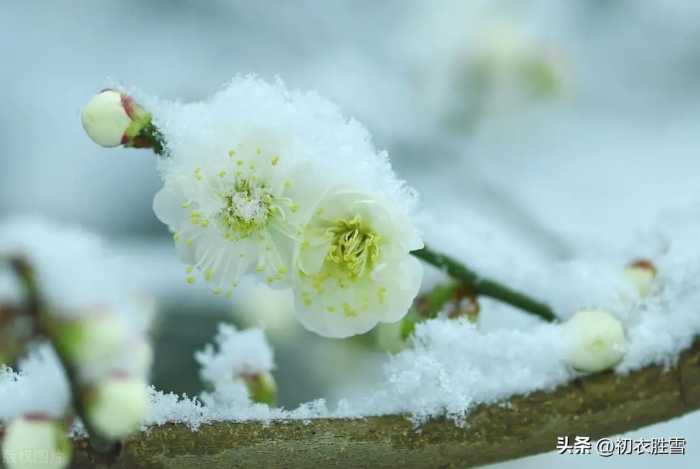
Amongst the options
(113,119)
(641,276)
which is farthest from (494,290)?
(113,119)

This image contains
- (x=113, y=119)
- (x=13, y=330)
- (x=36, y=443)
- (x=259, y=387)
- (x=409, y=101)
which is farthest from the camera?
(x=409, y=101)

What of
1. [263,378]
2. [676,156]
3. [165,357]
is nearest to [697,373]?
[263,378]

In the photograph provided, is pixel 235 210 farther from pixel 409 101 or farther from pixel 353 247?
pixel 409 101

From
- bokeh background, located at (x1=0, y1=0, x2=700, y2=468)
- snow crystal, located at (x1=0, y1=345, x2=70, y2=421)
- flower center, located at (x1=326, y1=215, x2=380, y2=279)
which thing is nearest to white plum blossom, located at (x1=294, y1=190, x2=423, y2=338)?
flower center, located at (x1=326, y1=215, x2=380, y2=279)

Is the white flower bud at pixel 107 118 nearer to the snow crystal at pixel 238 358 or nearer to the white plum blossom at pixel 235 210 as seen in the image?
the white plum blossom at pixel 235 210

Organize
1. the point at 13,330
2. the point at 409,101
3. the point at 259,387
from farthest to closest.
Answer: the point at 409,101 < the point at 259,387 < the point at 13,330

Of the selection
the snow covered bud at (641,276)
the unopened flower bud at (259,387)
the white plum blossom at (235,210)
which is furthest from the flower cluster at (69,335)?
the snow covered bud at (641,276)
